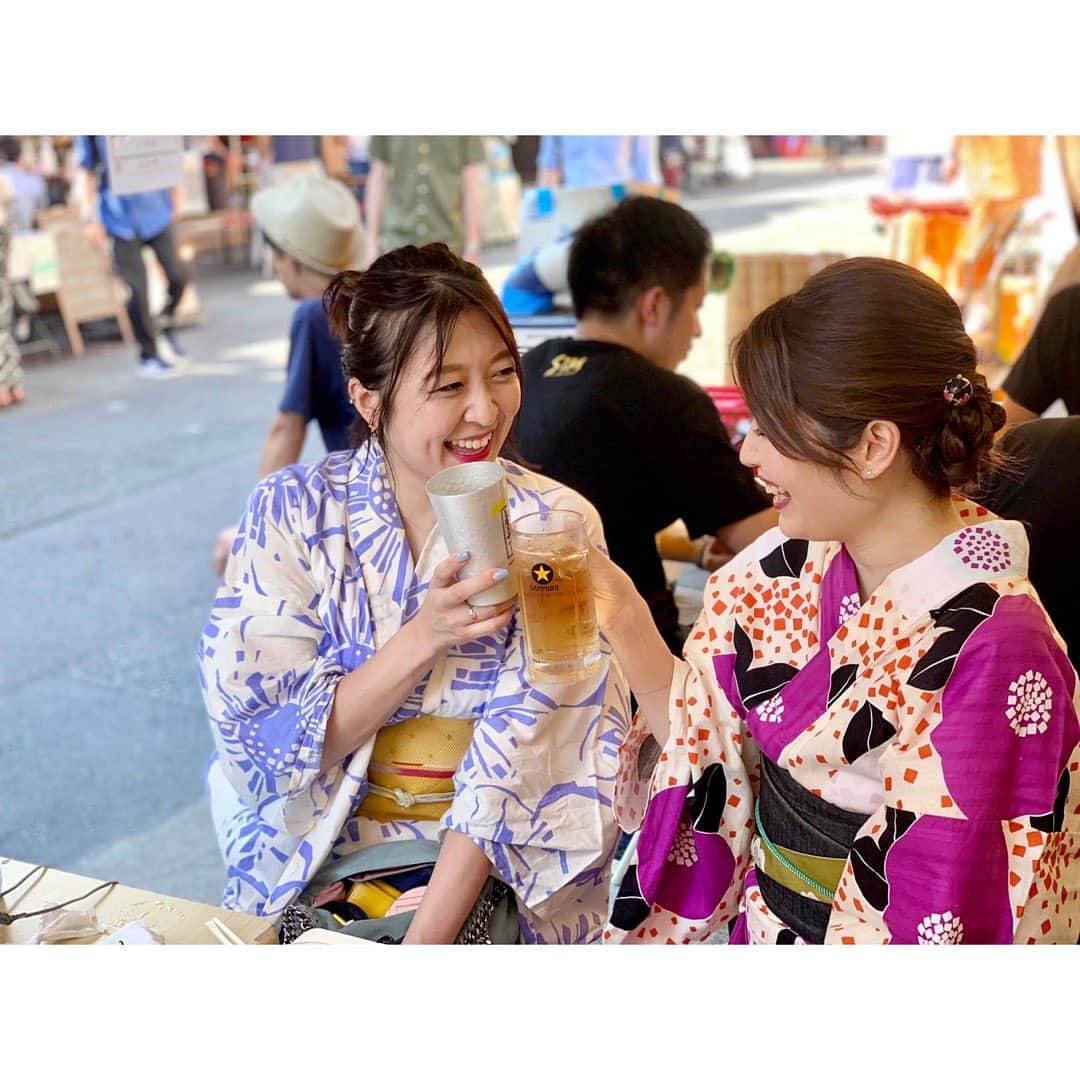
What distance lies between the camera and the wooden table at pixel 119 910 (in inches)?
60.1

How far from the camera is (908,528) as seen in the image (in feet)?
5.09

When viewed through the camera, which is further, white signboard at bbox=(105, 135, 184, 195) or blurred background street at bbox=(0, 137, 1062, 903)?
white signboard at bbox=(105, 135, 184, 195)

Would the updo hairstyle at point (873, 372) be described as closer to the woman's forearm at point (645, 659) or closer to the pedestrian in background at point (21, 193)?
the woman's forearm at point (645, 659)

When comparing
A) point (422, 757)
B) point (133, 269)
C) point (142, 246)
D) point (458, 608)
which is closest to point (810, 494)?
point (458, 608)

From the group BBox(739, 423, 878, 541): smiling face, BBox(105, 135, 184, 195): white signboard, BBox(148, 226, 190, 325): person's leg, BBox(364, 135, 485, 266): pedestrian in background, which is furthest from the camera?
BBox(148, 226, 190, 325): person's leg

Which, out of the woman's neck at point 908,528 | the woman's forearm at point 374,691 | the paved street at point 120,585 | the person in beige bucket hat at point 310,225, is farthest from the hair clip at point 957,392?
the person in beige bucket hat at point 310,225

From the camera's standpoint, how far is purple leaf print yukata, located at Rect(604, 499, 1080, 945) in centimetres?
141

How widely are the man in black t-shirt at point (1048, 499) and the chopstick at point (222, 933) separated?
1338mm

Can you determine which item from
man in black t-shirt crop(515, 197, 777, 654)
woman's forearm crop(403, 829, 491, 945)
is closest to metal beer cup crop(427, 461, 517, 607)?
woman's forearm crop(403, 829, 491, 945)

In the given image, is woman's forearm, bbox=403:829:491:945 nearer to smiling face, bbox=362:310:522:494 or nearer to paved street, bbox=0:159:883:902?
smiling face, bbox=362:310:522:494

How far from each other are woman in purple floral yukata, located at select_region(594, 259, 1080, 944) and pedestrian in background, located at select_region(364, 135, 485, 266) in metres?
4.53

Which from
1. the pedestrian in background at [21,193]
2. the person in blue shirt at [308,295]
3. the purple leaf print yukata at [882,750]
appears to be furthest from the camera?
the pedestrian in background at [21,193]

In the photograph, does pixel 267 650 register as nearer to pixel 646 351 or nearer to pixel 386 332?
pixel 386 332

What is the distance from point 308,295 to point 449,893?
8.09 feet
